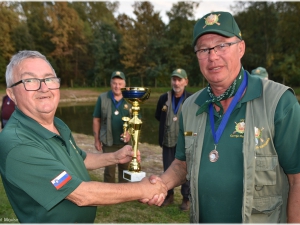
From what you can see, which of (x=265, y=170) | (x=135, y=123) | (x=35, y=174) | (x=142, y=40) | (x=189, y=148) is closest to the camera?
(x=35, y=174)

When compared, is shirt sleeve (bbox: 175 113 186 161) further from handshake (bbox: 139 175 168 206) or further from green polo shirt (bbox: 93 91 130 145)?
green polo shirt (bbox: 93 91 130 145)

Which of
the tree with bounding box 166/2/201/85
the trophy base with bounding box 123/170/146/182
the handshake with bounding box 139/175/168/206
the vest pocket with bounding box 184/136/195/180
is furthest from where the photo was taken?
the tree with bounding box 166/2/201/85

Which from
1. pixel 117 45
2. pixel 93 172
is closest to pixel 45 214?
pixel 93 172

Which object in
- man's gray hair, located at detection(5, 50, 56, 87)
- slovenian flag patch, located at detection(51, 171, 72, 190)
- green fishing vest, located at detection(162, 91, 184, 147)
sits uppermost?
man's gray hair, located at detection(5, 50, 56, 87)

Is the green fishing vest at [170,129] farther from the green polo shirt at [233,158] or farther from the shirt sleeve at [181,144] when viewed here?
the green polo shirt at [233,158]

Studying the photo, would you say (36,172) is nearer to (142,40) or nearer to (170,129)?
(170,129)

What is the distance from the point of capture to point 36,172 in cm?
215

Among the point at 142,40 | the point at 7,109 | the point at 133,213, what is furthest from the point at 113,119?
the point at 142,40

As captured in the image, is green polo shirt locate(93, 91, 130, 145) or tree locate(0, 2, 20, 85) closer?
green polo shirt locate(93, 91, 130, 145)

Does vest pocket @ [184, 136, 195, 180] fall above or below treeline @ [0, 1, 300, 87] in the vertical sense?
below

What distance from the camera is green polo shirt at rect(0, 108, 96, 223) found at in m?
2.14

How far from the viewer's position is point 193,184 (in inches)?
98.3

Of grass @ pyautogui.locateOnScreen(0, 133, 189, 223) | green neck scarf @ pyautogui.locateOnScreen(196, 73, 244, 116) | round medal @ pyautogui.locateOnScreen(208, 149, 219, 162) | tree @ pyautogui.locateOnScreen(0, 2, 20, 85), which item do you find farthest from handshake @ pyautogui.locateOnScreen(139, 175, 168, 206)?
tree @ pyautogui.locateOnScreen(0, 2, 20, 85)

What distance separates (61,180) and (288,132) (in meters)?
1.72
